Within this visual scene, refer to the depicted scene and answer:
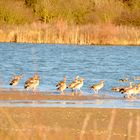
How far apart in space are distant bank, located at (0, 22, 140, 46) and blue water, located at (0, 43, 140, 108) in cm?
41

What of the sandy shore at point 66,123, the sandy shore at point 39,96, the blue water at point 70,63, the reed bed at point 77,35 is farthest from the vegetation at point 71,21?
the sandy shore at point 66,123

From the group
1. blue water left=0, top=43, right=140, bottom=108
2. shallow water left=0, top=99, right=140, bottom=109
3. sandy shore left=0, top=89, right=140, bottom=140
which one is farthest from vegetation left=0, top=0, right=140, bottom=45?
sandy shore left=0, top=89, right=140, bottom=140

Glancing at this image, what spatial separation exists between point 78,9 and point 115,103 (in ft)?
133

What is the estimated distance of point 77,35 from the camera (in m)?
43.7

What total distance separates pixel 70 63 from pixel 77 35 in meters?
10.00

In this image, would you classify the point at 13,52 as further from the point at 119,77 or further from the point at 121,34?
the point at 119,77

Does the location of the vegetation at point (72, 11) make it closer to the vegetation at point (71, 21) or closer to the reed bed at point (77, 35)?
the vegetation at point (71, 21)

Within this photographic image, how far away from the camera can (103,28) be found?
1751 inches

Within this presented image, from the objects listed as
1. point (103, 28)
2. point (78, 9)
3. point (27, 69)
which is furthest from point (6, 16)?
point (27, 69)

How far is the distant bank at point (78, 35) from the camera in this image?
43.6 m

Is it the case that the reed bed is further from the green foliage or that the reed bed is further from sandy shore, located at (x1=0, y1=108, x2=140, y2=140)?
sandy shore, located at (x1=0, y1=108, x2=140, y2=140)

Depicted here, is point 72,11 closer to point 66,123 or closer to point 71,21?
point 71,21

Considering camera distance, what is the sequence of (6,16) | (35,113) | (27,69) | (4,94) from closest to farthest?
(35,113) → (4,94) → (27,69) → (6,16)

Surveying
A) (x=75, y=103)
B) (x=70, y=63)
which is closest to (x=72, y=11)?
(x=70, y=63)
